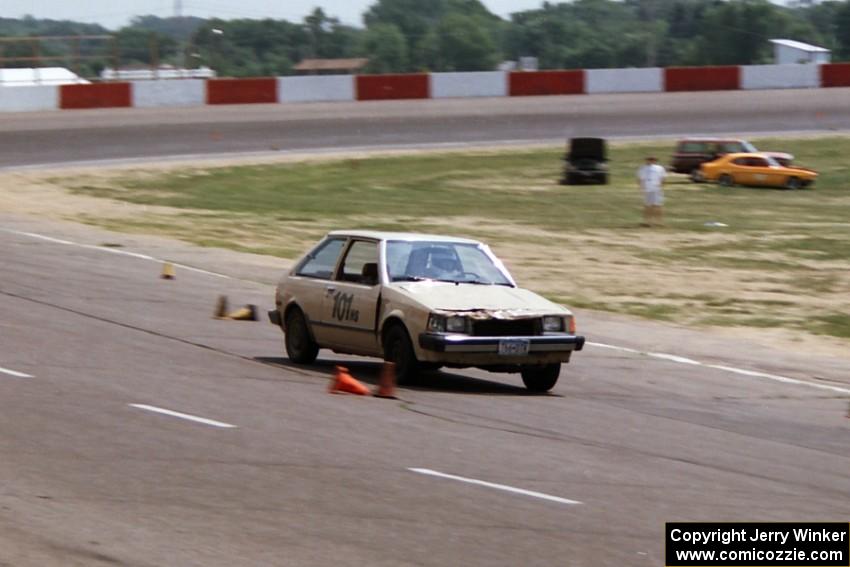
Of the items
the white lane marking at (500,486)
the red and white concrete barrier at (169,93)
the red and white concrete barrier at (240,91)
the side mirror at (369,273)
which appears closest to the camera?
the white lane marking at (500,486)

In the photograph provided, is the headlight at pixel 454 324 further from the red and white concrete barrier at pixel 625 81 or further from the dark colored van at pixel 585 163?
the red and white concrete barrier at pixel 625 81

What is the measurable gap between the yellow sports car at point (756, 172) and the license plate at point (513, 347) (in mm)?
26781

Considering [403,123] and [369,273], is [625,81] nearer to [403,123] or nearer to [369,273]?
[403,123]

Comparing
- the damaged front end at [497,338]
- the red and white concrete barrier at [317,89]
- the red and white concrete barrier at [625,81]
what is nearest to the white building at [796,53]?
the red and white concrete barrier at [625,81]

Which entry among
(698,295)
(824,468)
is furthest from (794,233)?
(824,468)

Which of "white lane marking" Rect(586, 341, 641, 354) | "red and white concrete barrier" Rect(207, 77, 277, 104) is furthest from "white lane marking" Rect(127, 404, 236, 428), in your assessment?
"red and white concrete barrier" Rect(207, 77, 277, 104)

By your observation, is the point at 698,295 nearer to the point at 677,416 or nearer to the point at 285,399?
the point at 677,416

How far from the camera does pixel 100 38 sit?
5181cm

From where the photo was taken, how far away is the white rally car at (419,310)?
1208 cm

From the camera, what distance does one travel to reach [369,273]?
13.0m

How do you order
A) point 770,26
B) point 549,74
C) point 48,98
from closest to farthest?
1. point 48,98
2. point 549,74
3. point 770,26

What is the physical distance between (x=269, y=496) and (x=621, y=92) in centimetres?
4968

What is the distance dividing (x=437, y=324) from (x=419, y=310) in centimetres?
25

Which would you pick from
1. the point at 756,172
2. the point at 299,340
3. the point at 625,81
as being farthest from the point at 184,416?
the point at 625,81
